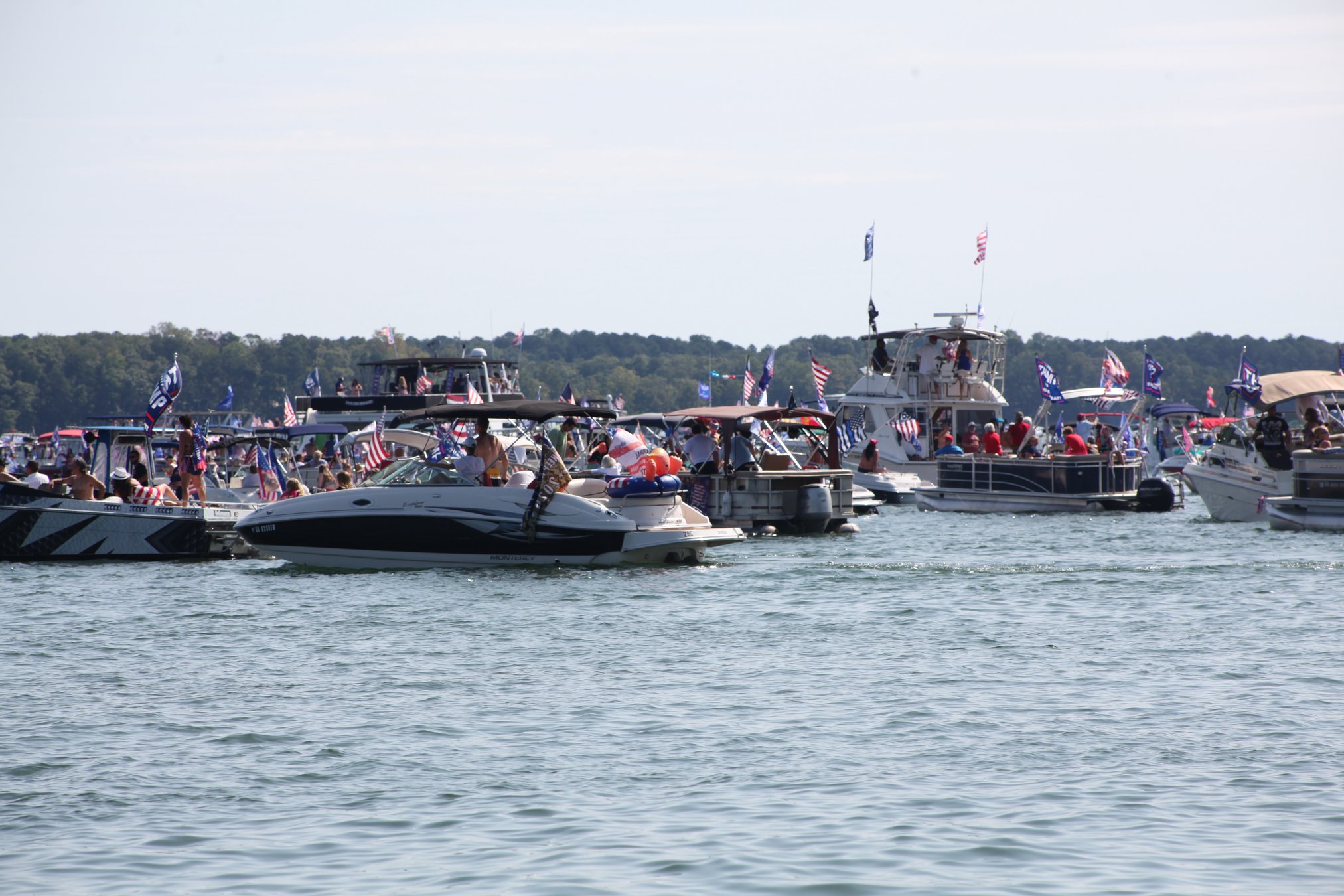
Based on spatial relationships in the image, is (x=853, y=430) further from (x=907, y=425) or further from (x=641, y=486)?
(x=641, y=486)

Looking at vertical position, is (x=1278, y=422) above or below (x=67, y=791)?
above

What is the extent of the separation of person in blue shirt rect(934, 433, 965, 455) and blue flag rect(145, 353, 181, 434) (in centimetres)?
2255

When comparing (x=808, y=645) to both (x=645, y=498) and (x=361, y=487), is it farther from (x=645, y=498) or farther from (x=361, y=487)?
(x=361, y=487)

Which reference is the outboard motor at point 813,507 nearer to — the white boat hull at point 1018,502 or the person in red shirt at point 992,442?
the white boat hull at point 1018,502

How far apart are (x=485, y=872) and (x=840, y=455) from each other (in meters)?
37.6

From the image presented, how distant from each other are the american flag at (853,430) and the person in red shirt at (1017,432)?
5181 mm

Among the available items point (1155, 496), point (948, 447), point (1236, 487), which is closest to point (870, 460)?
point (948, 447)

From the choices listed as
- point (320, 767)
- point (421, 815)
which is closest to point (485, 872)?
point (421, 815)

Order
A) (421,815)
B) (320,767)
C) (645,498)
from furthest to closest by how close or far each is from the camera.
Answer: (645,498) < (320,767) < (421,815)

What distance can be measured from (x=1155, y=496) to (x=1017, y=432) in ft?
18.1

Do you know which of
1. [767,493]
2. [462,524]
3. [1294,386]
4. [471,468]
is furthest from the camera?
[1294,386]

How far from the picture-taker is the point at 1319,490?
90.1 feet

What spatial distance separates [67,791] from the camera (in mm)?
9617

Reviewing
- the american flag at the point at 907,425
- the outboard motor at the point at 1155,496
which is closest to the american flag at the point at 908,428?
the american flag at the point at 907,425
